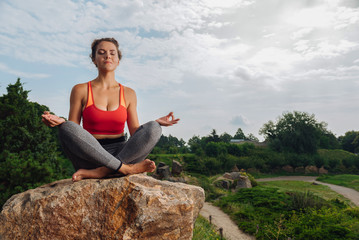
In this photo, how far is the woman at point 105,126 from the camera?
3.10 metres

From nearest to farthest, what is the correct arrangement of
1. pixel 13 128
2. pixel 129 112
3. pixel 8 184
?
pixel 129 112
pixel 8 184
pixel 13 128

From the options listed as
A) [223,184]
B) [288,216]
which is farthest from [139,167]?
[223,184]

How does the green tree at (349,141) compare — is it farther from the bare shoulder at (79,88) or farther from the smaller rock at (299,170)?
the bare shoulder at (79,88)

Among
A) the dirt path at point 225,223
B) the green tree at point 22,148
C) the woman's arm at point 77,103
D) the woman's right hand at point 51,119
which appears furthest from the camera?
the green tree at point 22,148

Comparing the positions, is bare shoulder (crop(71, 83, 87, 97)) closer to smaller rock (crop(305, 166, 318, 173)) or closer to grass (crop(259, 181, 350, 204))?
grass (crop(259, 181, 350, 204))

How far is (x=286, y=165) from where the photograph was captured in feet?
105

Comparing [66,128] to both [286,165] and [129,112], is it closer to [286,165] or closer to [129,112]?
[129,112]

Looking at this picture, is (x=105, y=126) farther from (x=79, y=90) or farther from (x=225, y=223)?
(x=225, y=223)

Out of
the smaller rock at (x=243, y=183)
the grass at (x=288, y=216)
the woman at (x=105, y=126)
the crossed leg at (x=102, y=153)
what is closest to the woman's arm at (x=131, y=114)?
the woman at (x=105, y=126)

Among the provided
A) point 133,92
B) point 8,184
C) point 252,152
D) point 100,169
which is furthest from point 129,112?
point 252,152

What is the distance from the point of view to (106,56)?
3.66 m

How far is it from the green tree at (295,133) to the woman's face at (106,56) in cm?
3513

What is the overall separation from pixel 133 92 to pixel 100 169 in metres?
1.24

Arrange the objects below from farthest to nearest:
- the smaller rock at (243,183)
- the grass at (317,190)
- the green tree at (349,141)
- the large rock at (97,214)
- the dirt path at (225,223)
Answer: the green tree at (349,141)
the smaller rock at (243,183)
the grass at (317,190)
the dirt path at (225,223)
the large rock at (97,214)
